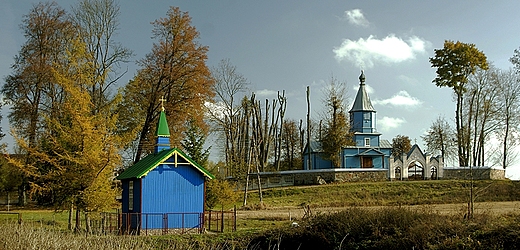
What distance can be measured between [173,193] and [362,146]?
103 ft

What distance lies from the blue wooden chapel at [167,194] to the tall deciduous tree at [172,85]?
10915 millimetres

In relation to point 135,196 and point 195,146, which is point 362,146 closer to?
point 195,146

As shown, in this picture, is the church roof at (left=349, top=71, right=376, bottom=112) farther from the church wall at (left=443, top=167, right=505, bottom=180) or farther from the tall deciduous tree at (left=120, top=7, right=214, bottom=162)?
the tall deciduous tree at (left=120, top=7, right=214, bottom=162)

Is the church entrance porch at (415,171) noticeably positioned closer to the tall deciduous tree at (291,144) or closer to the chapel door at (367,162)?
the chapel door at (367,162)

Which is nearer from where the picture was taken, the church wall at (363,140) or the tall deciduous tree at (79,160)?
the tall deciduous tree at (79,160)

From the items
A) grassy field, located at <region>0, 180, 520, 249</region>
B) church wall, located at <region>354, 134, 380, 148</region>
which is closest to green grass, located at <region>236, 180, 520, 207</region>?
grassy field, located at <region>0, 180, 520, 249</region>

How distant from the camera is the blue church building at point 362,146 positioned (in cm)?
5000

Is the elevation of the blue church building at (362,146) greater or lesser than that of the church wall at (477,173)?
greater

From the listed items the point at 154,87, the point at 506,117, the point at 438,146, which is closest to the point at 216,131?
the point at 154,87

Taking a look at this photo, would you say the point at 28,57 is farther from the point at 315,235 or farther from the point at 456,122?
the point at 456,122

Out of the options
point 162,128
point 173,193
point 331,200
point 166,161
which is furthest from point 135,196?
point 331,200

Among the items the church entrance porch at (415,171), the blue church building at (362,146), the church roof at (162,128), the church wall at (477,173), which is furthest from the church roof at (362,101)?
the church roof at (162,128)

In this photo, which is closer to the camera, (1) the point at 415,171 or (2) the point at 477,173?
(2) the point at 477,173

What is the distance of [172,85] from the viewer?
33.5 meters
